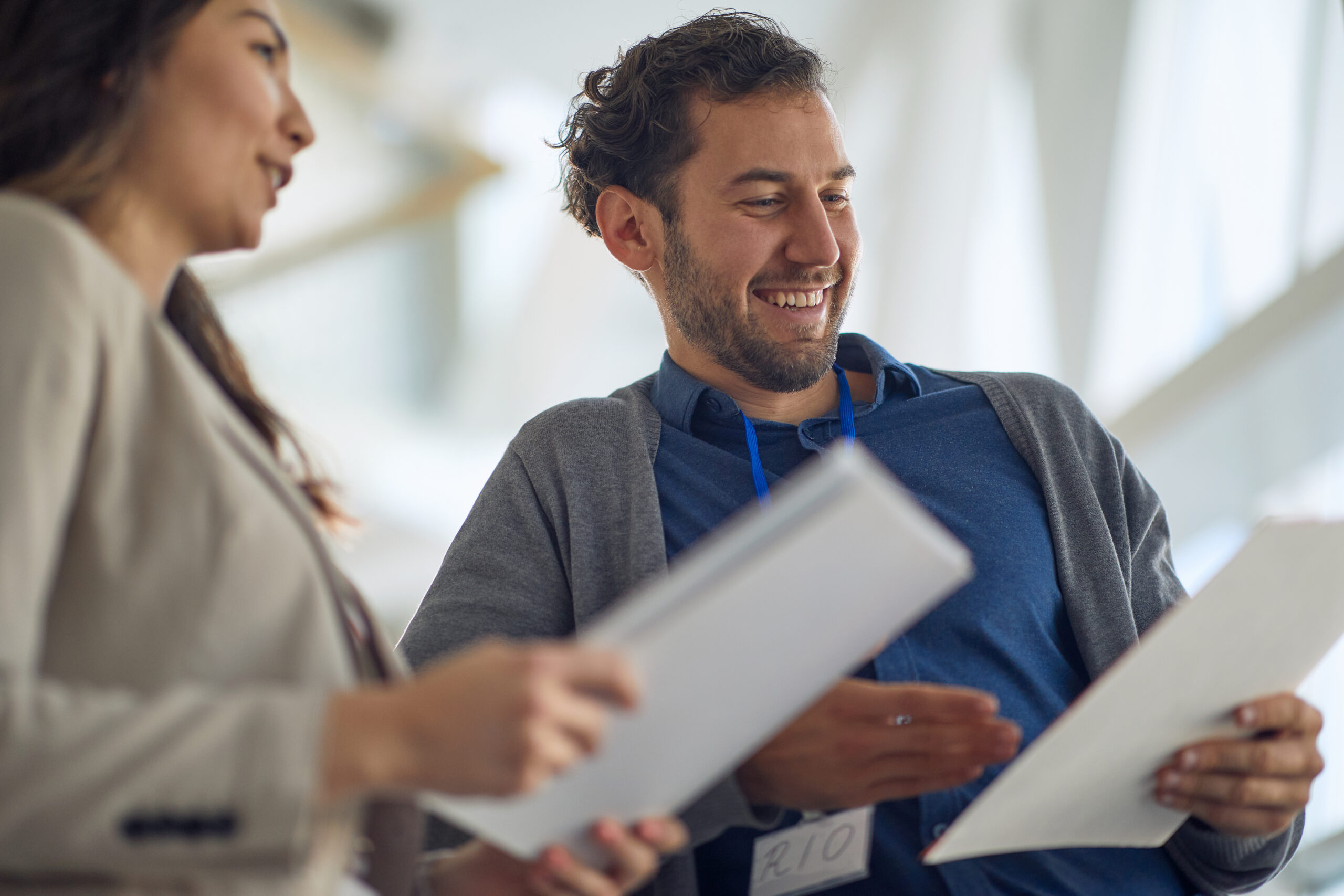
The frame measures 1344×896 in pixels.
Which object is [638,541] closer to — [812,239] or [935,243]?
[812,239]

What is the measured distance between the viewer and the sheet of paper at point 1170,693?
1021 millimetres

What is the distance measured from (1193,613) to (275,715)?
2.50ft

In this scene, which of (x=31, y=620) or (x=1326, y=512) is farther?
(x=1326, y=512)

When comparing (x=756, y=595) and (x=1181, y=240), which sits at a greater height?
(x=1181, y=240)

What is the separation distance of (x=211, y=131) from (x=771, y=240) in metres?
1.04

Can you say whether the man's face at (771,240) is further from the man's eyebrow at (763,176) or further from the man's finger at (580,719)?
the man's finger at (580,719)

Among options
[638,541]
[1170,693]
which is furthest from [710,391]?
[1170,693]

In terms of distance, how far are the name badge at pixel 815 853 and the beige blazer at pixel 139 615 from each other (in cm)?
67

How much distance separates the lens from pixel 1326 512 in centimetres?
308

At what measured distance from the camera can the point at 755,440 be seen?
5.62 feet

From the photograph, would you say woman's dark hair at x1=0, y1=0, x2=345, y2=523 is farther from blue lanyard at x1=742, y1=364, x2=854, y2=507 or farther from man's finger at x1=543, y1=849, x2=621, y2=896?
blue lanyard at x1=742, y1=364, x2=854, y2=507

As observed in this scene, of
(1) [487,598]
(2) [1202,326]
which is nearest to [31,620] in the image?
(1) [487,598]

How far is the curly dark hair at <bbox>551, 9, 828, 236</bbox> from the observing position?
6.33ft

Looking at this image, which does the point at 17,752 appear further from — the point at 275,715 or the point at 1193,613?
the point at 1193,613
